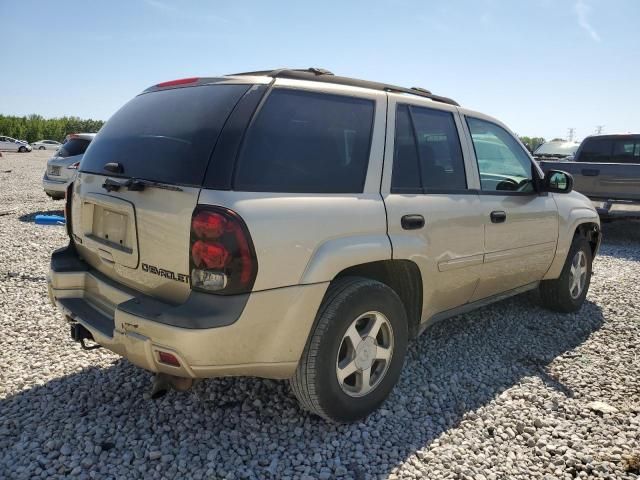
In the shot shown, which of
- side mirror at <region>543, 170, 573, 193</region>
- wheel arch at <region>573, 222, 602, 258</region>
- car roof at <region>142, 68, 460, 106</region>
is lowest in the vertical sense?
wheel arch at <region>573, 222, 602, 258</region>

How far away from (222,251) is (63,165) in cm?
919

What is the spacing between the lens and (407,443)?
2.68 m

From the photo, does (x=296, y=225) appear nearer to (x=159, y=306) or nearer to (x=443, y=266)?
(x=159, y=306)

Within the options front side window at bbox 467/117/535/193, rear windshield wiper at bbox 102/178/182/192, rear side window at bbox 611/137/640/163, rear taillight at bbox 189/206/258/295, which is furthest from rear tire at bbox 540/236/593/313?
rear side window at bbox 611/137/640/163

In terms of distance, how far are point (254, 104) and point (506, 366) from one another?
8.64 feet

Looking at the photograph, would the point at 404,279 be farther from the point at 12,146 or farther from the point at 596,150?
the point at 12,146

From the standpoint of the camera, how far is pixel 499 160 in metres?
3.91

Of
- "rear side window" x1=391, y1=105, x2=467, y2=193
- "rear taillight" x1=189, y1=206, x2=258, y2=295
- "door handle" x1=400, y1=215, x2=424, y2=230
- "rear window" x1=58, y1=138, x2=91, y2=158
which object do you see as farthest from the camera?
"rear window" x1=58, y1=138, x2=91, y2=158

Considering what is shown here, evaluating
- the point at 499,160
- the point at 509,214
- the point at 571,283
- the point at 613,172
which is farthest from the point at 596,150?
the point at 509,214

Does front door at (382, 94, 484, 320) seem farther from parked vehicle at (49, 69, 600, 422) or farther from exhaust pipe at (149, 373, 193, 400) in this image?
exhaust pipe at (149, 373, 193, 400)

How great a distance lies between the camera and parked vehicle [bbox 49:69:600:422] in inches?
87.2

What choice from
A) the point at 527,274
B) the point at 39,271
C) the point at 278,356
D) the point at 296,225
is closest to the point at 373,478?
the point at 278,356

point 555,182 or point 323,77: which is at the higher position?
point 323,77

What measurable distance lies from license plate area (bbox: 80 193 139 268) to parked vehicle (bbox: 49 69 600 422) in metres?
0.01
